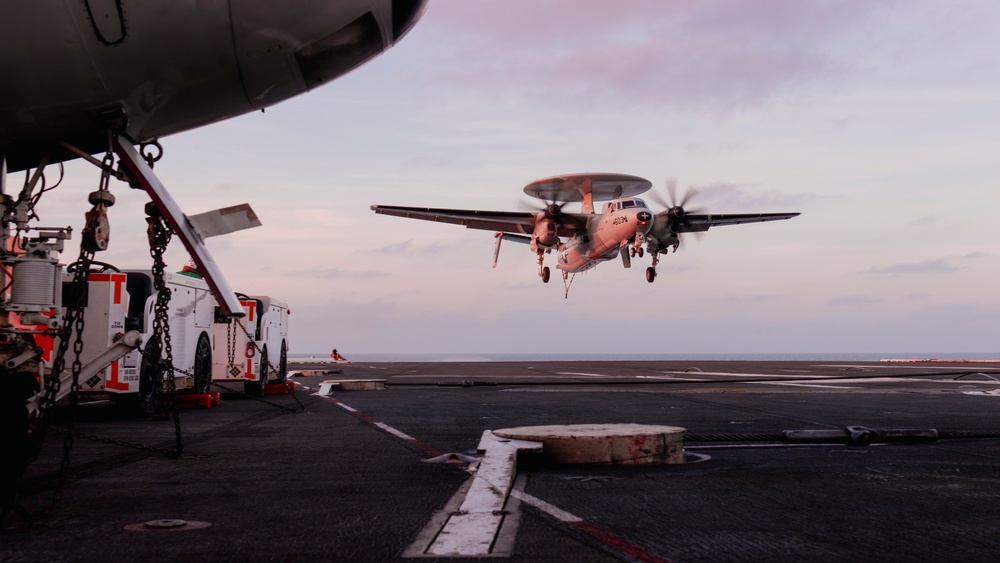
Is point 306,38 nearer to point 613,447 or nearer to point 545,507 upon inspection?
point 545,507

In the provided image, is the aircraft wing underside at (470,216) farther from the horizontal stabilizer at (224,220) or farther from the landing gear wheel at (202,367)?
the horizontal stabilizer at (224,220)

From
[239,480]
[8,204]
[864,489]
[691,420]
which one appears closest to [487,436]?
[239,480]

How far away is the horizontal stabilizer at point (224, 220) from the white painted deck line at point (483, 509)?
2.47 m

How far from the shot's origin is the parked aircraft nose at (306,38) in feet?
17.0

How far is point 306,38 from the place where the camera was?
5457mm

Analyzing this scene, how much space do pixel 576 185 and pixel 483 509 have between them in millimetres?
42540

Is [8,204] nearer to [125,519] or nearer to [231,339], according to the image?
[125,519]

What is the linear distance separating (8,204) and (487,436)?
154 inches

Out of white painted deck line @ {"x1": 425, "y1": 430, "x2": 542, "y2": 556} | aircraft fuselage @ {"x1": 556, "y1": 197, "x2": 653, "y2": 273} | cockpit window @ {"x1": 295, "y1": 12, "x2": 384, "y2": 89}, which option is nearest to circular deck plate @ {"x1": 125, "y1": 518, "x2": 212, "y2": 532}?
white painted deck line @ {"x1": 425, "y1": 430, "x2": 542, "y2": 556}

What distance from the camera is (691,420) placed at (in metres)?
10.5

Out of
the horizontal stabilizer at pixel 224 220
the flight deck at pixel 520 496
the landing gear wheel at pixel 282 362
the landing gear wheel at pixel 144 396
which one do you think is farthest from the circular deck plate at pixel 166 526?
the landing gear wheel at pixel 282 362

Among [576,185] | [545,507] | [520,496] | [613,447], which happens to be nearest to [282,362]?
[613,447]

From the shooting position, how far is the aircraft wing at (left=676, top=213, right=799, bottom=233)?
4162cm

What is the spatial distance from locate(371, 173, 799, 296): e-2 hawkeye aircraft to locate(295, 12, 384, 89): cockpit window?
30.8 meters
